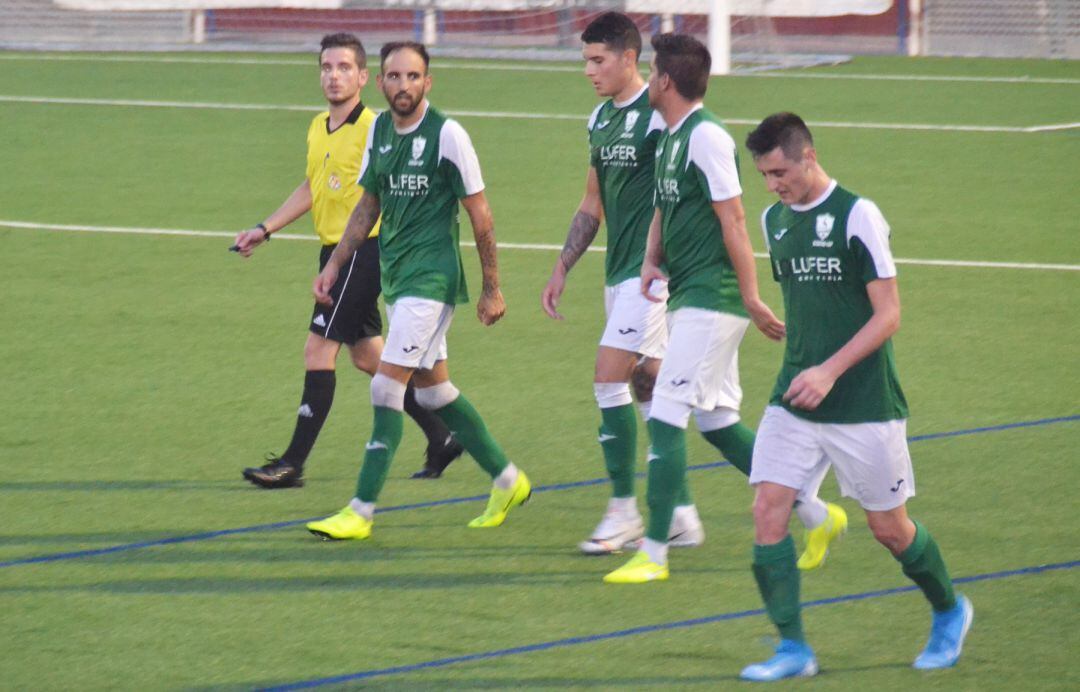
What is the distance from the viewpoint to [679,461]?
684cm

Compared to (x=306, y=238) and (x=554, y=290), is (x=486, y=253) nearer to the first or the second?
(x=554, y=290)

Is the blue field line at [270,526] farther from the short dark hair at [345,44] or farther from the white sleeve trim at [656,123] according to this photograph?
the short dark hair at [345,44]

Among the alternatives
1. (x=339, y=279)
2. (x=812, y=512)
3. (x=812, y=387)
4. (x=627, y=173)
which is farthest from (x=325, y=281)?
(x=812, y=387)

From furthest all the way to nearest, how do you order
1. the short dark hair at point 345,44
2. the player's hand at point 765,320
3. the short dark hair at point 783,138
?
the short dark hair at point 345,44 < the player's hand at point 765,320 < the short dark hair at point 783,138

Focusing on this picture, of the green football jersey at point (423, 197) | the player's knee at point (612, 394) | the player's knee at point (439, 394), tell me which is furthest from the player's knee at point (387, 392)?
the player's knee at point (612, 394)

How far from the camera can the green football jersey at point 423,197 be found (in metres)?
7.45

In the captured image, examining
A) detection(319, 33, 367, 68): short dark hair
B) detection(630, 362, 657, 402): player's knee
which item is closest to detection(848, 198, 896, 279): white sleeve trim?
detection(630, 362, 657, 402): player's knee

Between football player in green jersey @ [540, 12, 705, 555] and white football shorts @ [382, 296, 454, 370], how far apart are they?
485 millimetres

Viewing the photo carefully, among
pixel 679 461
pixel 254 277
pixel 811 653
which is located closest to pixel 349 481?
pixel 679 461

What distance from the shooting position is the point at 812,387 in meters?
5.57

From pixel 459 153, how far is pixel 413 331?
763 millimetres

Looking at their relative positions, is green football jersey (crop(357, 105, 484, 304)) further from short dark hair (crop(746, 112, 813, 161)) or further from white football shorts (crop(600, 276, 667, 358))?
short dark hair (crop(746, 112, 813, 161))

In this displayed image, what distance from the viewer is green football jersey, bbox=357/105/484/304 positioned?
745 cm

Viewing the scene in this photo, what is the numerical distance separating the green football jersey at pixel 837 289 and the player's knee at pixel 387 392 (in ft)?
6.93
